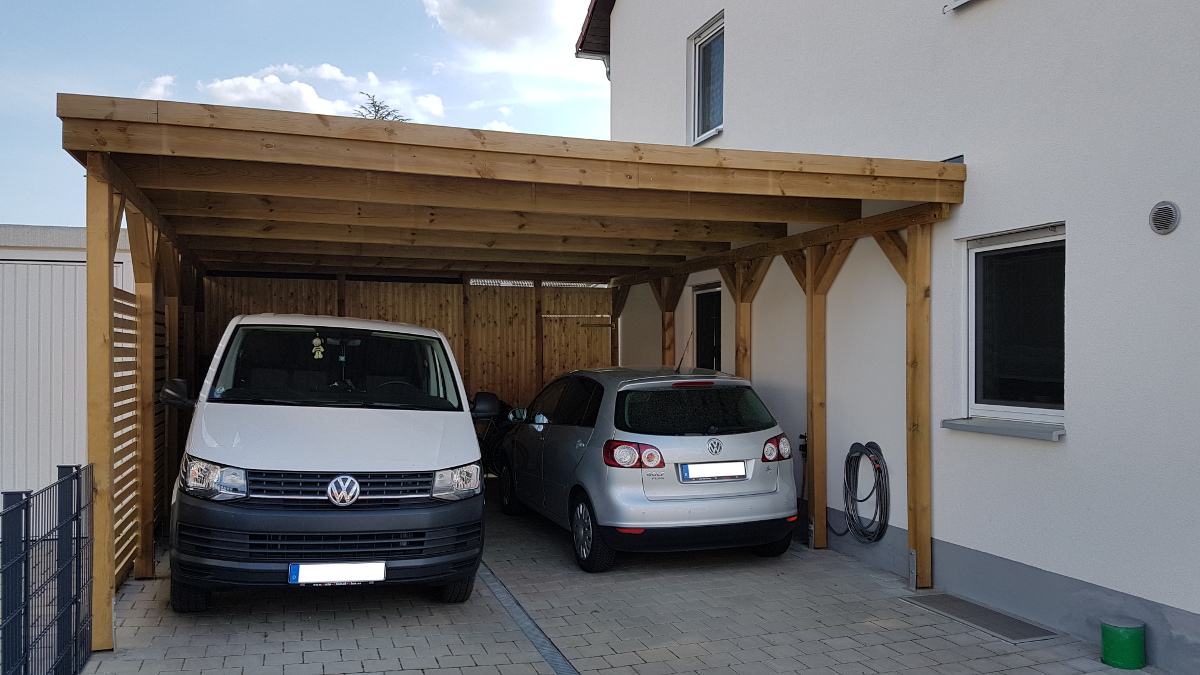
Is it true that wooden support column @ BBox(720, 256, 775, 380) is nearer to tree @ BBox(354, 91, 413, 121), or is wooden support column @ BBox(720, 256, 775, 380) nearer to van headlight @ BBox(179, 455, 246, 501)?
van headlight @ BBox(179, 455, 246, 501)

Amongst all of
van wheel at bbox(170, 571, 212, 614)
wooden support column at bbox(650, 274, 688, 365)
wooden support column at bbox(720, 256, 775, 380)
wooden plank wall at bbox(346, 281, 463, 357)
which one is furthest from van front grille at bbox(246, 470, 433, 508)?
wooden plank wall at bbox(346, 281, 463, 357)

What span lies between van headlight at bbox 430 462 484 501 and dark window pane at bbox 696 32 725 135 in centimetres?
671

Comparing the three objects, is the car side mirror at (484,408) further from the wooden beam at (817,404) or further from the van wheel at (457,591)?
the wooden beam at (817,404)

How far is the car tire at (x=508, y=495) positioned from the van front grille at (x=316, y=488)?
3992 mm

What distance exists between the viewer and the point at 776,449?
686cm

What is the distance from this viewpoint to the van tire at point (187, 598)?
5430mm

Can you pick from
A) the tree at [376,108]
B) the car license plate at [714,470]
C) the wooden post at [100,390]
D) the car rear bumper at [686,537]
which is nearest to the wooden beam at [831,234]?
the car license plate at [714,470]

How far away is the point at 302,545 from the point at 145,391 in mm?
2727

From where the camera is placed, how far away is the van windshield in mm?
5949

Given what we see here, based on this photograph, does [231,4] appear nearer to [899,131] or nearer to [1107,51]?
[899,131]

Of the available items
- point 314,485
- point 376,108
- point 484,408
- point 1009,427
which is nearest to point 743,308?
point 484,408

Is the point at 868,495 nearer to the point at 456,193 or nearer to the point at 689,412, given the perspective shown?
the point at 689,412

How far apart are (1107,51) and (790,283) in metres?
Answer: 3.90

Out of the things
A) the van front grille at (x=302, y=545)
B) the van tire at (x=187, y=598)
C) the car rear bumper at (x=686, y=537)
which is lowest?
the van tire at (x=187, y=598)
